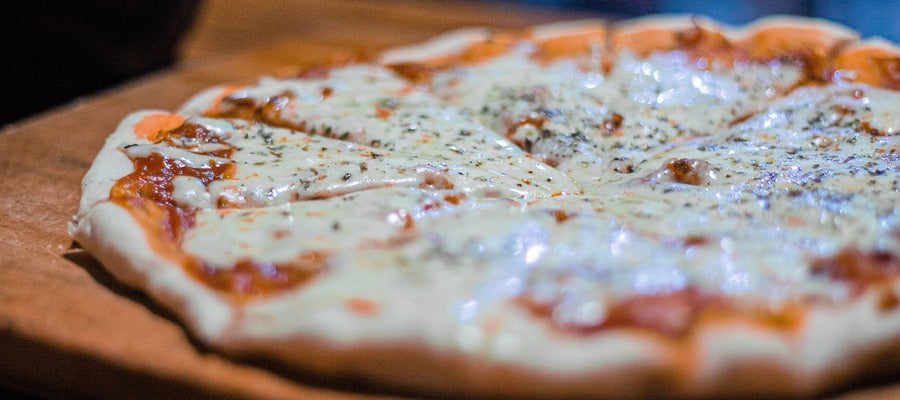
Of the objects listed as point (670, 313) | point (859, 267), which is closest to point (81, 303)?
point (670, 313)

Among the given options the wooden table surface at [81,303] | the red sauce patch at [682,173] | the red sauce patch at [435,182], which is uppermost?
the red sauce patch at [682,173]

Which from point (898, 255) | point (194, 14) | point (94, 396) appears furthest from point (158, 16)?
point (898, 255)

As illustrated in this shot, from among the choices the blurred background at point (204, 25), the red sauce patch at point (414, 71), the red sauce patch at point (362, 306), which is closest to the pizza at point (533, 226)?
the red sauce patch at point (362, 306)

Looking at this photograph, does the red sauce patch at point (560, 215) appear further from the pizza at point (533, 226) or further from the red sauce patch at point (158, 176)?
the red sauce patch at point (158, 176)

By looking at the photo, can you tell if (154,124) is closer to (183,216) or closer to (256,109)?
(256,109)

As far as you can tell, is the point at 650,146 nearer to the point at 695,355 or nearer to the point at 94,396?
the point at 695,355

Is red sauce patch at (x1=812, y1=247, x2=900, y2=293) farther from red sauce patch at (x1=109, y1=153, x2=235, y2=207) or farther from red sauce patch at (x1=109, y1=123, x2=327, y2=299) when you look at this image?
red sauce patch at (x1=109, y1=153, x2=235, y2=207)
